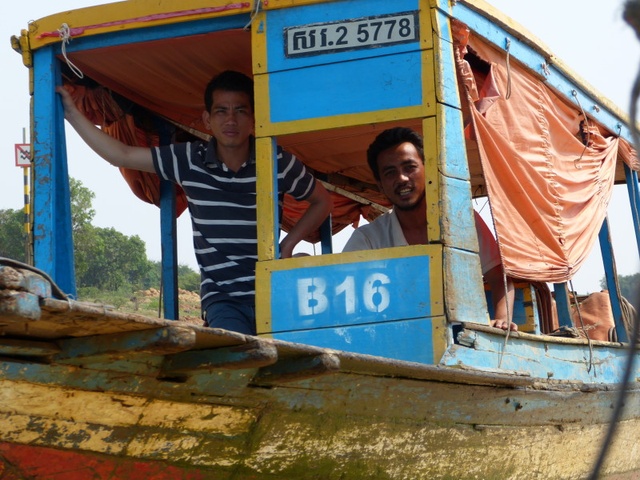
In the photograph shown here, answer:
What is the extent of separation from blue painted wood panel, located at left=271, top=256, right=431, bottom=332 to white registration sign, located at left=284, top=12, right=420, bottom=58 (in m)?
0.98

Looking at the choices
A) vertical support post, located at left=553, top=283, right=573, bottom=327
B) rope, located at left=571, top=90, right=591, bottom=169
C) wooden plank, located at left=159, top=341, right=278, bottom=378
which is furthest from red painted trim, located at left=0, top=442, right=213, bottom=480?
rope, located at left=571, top=90, right=591, bottom=169

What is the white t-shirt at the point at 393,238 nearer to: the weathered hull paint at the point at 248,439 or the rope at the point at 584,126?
the weathered hull paint at the point at 248,439

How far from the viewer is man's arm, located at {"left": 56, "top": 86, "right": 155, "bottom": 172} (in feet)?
16.3

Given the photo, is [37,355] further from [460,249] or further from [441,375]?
[460,249]

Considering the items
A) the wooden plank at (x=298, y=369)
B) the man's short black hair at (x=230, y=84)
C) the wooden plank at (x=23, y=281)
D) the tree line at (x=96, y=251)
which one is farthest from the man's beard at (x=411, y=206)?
the tree line at (x=96, y=251)

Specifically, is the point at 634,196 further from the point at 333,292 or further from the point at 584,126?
the point at 333,292

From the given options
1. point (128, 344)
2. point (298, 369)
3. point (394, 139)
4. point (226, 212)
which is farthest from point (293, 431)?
point (394, 139)

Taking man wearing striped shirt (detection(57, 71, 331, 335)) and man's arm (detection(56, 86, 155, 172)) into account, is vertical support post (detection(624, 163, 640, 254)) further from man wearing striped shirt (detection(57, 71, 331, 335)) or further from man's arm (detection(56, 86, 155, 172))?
man's arm (detection(56, 86, 155, 172))

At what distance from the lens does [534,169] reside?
5.14m

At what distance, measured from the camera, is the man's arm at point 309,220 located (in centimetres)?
487

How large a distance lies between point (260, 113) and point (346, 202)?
311 cm

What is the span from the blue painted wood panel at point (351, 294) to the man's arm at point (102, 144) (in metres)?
1.16

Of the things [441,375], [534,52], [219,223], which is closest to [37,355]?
[441,375]

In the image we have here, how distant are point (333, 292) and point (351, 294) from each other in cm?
8
